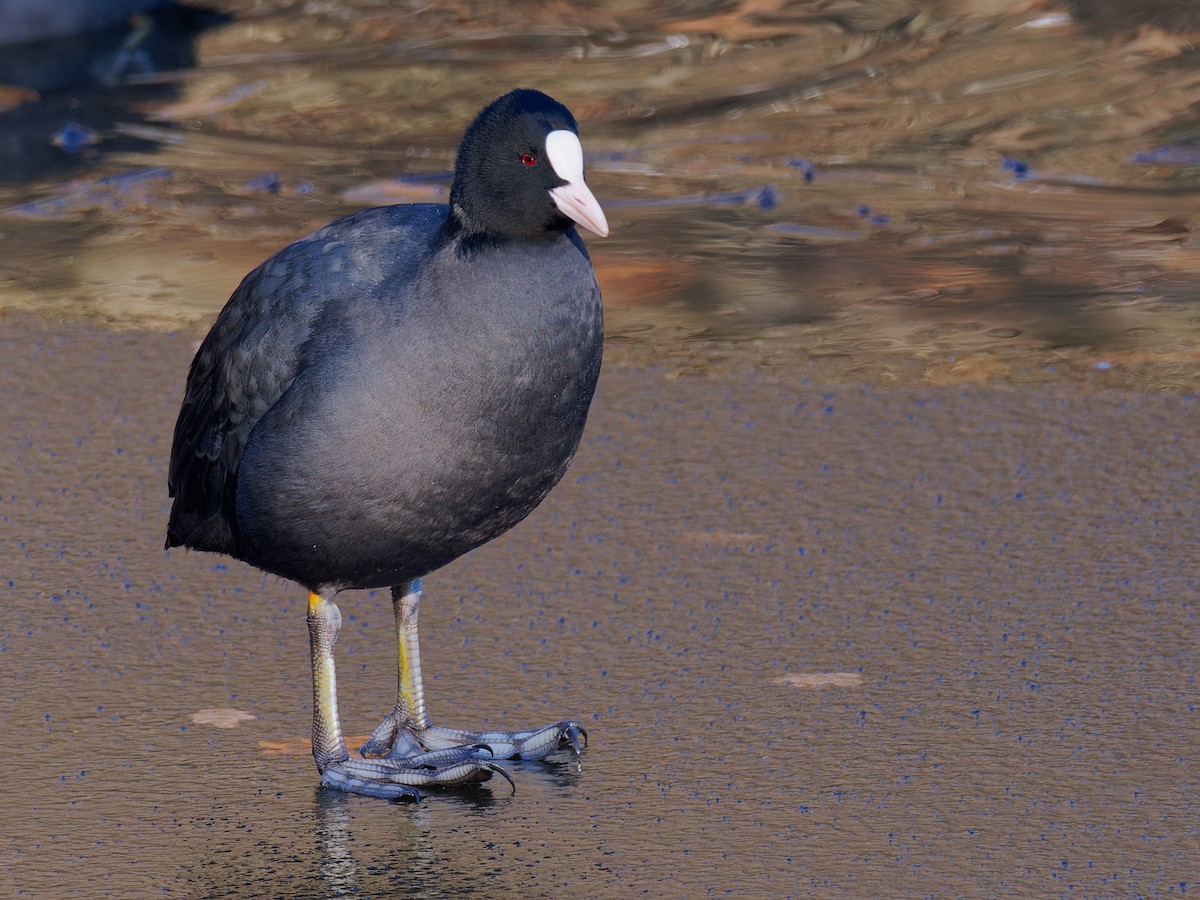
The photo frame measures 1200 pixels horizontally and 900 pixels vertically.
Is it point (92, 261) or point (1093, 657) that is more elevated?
point (92, 261)

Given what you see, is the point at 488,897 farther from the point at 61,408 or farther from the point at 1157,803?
the point at 61,408

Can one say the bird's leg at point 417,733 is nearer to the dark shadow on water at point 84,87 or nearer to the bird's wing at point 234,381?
the bird's wing at point 234,381

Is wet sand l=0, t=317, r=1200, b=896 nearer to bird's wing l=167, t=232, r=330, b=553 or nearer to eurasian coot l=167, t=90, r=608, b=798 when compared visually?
eurasian coot l=167, t=90, r=608, b=798

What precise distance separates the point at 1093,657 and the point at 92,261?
16.0ft

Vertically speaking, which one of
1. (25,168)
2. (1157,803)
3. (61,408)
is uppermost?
(25,168)

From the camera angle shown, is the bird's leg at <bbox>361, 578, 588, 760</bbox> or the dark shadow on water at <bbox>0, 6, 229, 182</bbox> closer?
the bird's leg at <bbox>361, 578, 588, 760</bbox>

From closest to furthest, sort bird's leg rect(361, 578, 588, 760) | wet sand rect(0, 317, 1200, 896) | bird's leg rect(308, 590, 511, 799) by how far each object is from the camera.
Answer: wet sand rect(0, 317, 1200, 896) → bird's leg rect(308, 590, 511, 799) → bird's leg rect(361, 578, 588, 760)

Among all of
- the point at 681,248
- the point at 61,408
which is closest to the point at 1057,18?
the point at 681,248

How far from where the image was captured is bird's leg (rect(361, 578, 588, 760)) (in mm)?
4266

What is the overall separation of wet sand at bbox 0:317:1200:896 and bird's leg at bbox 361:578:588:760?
0.06 meters

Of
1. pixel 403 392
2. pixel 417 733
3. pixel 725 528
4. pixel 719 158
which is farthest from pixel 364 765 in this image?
pixel 719 158

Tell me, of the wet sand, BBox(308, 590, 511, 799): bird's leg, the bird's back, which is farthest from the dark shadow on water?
BBox(308, 590, 511, 799): bird's leg

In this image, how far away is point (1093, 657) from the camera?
466 centimetres

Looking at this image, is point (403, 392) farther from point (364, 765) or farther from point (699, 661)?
point (699, 661)
